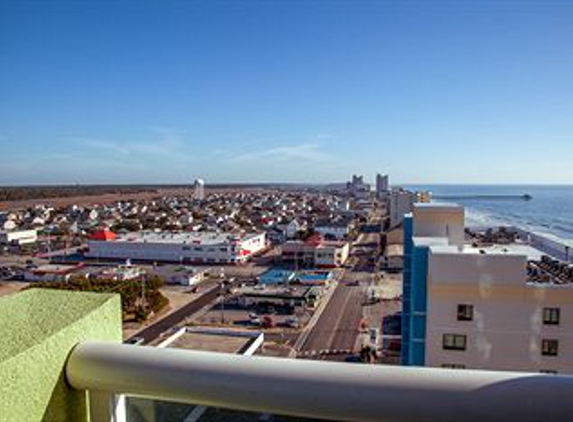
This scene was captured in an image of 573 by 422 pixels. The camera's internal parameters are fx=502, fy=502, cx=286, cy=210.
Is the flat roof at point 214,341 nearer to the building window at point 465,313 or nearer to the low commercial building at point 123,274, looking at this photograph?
the building window at point 465,313

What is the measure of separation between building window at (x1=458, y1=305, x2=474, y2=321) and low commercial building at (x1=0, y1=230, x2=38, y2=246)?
27152 millimetres

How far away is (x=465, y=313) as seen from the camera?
4.98 m

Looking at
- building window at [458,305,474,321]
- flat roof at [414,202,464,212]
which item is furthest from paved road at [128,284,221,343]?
building window at [458,305,474,321]

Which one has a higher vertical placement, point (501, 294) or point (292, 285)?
point (501, 294)

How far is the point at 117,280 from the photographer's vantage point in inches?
634

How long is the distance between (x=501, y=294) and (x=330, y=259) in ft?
53.3

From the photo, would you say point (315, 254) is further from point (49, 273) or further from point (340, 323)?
point (49, 273)

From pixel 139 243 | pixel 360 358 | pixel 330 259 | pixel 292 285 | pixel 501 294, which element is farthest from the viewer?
pixel 139 243

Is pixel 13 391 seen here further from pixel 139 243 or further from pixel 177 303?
pixel 139 243

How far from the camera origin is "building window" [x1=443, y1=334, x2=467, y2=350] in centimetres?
500

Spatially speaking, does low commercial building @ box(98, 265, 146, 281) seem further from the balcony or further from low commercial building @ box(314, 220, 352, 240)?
the balcony

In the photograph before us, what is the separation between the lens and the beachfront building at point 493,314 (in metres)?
4.85

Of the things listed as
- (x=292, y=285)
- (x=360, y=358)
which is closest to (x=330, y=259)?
(x=292, y=285)

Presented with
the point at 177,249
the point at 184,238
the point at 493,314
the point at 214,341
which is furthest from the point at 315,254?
the point at 214,341
